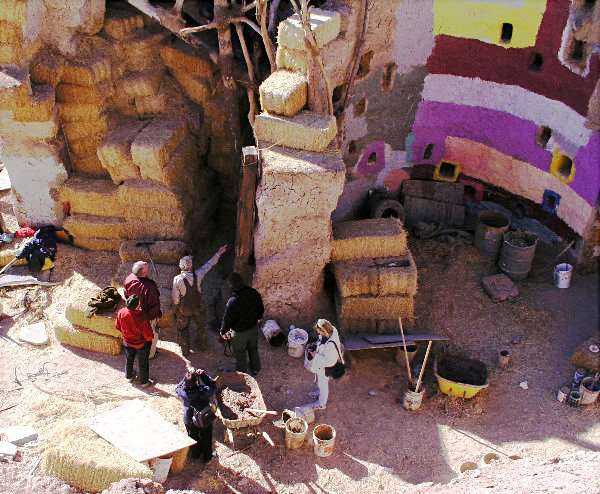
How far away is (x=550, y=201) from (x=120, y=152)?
778cm

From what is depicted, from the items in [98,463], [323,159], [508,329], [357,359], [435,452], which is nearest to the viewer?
[98,463]

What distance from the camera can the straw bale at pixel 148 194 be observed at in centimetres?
1155

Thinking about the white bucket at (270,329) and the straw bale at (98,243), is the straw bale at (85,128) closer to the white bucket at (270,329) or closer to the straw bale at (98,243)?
the straw bale at (98,243)

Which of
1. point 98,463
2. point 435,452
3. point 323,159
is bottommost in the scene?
point 435,452

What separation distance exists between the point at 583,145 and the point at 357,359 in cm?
535

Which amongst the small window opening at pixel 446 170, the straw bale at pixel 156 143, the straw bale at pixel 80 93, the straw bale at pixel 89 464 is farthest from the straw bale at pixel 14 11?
the small window opening at pixel 446 170

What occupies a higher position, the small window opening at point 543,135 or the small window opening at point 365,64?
the small window opening at point 365,64

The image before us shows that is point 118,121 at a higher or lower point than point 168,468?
higher

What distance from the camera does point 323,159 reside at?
9758mm

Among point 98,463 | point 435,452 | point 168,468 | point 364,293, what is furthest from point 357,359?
point 98,463

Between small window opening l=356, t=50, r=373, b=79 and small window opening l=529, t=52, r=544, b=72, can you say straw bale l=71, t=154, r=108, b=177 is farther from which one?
small window opening l=529, t=52, r=544, b=72

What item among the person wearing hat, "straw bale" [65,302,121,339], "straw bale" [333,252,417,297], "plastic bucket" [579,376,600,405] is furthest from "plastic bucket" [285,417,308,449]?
"plastic bucket" [579,376,600,405]

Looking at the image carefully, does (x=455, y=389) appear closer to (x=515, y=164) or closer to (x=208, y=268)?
(x=208, y=268)

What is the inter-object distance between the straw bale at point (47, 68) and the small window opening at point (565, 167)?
865 centimetres
